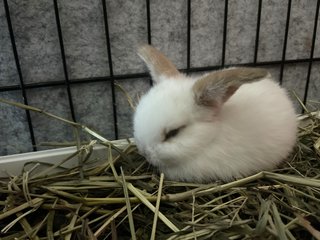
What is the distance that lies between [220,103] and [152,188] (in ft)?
1.00

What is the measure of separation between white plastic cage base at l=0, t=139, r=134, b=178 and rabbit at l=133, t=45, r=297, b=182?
280 millimetres

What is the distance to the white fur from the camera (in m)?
1.00

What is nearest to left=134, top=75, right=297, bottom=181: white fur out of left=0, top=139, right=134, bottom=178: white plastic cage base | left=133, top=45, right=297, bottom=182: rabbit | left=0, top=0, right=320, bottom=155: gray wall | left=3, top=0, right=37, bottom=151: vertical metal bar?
left=133, top=45, right=297, bottom=182: rabbit

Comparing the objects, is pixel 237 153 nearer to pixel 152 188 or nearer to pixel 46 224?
pixel 152 188

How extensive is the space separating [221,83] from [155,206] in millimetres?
362

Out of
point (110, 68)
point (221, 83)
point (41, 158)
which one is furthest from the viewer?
point (110, 68)

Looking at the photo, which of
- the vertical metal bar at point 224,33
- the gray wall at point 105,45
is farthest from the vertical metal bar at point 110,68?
the vertical metal bar at point 224,33

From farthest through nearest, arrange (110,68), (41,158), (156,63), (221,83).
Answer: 1. (110,68)
2. (41,158)
3. (156,63)
4. (221,83)

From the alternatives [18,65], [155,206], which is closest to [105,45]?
[18,65]

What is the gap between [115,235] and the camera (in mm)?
923

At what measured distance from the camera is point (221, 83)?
3.08ft

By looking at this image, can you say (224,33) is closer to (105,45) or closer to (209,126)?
(105,45)

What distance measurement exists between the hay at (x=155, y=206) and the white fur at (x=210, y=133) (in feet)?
0.15

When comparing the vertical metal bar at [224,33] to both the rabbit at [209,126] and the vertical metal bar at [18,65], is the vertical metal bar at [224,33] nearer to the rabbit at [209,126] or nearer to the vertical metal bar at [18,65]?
the rabbit at [209,126]
